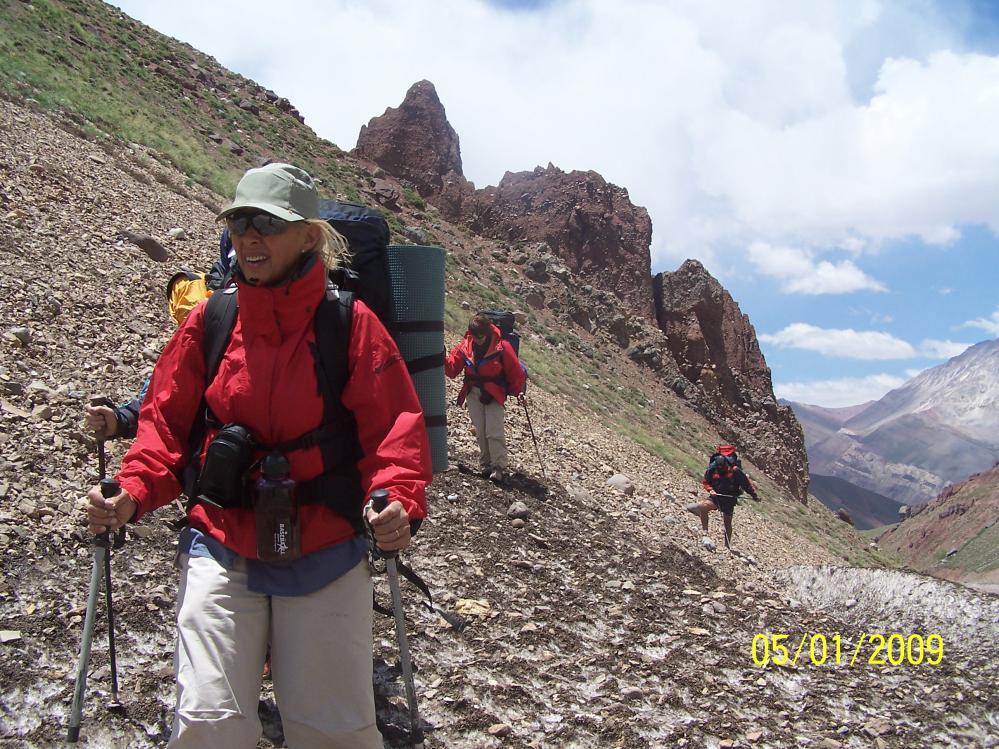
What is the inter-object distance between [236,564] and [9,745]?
5.05ft

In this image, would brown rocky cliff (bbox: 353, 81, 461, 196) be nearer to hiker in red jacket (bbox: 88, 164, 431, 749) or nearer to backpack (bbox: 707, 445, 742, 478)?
backpack (bbox: 707, 445, 742, 478)

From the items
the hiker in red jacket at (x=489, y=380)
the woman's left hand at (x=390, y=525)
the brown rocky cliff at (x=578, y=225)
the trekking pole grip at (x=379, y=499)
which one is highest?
the brown rocky cliff at (x=578, y=225)

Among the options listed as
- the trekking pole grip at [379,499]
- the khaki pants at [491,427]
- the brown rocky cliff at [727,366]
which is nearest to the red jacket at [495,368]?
the khaki pants at [491,427]

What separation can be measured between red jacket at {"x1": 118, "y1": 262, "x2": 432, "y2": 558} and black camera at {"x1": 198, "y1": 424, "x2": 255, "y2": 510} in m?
0.06

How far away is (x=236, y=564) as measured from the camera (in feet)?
8.50

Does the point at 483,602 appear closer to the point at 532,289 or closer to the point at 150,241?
the point at 150,241

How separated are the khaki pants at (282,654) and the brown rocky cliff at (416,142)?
44.3m

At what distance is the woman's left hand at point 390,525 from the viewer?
2.45m

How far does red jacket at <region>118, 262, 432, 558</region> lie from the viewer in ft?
8.61

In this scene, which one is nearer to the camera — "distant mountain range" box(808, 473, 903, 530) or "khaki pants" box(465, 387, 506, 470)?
"khaki pants" box(465, 387, 506, 470)

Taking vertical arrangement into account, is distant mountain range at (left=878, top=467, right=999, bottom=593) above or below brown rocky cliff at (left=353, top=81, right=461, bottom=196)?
below

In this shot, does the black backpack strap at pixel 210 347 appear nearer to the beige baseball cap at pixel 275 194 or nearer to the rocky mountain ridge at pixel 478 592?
the beige baseball cap at pixel 275 194

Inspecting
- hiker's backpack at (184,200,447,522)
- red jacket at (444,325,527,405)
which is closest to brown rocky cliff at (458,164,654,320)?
red jacket at (444,325,527,405)
